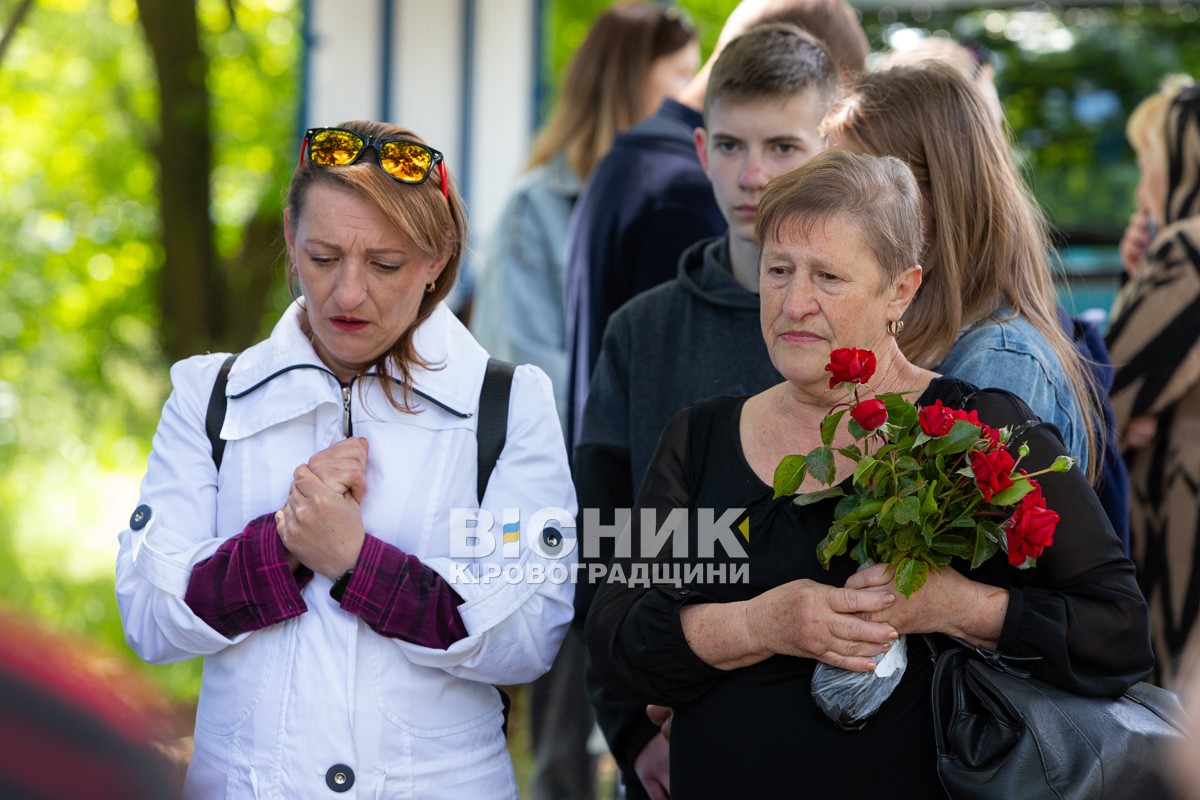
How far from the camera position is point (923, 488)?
207 centimetres

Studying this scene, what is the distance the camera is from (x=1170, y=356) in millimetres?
3479

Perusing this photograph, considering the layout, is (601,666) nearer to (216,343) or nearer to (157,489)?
(157,489)

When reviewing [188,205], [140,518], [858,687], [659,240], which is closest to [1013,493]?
[858,687]

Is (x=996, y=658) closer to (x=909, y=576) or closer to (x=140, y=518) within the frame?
(x=909, y=576)

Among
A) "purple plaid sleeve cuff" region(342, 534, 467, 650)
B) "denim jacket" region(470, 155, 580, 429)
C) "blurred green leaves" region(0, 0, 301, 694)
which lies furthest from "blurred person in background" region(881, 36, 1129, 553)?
"blurred green leaves" region(0, 0, 301, 694)

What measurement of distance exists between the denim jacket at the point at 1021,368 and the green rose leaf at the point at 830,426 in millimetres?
433

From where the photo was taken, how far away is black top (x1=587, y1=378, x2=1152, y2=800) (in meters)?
2.14

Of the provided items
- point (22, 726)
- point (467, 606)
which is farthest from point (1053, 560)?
point (22, 726)

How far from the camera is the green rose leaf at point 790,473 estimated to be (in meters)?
2.19

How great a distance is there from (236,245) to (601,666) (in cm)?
912

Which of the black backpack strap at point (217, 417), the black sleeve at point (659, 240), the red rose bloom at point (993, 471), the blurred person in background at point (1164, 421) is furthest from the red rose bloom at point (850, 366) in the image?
the blurred person in background at point (1164, 421)

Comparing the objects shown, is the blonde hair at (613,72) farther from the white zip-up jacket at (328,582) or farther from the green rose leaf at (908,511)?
the green rose leaf at (908,511)

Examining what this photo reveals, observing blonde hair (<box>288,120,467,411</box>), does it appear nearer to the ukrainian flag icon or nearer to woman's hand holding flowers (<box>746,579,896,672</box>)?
the ukrainian flag icon

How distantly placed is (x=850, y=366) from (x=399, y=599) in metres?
0.83
